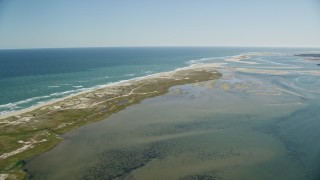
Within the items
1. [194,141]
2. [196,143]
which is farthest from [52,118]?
[196,143]

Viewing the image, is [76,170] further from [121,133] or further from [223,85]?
[223,85]

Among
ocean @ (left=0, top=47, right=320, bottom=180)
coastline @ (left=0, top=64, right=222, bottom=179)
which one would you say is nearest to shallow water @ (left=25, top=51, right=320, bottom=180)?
ocean @ (left=0, top=47, right=320, bottom=180)

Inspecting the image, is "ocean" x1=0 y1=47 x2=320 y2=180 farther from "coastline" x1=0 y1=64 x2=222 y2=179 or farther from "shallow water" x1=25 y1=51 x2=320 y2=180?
"coastline" x1=0 y1=64 x2=222 y2=179

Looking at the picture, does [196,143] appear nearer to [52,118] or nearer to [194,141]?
[194,141]

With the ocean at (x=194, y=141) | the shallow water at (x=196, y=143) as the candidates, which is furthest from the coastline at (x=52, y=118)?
the shallow water at (x=196, y=143)

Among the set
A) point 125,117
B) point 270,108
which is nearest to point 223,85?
point 270,108
